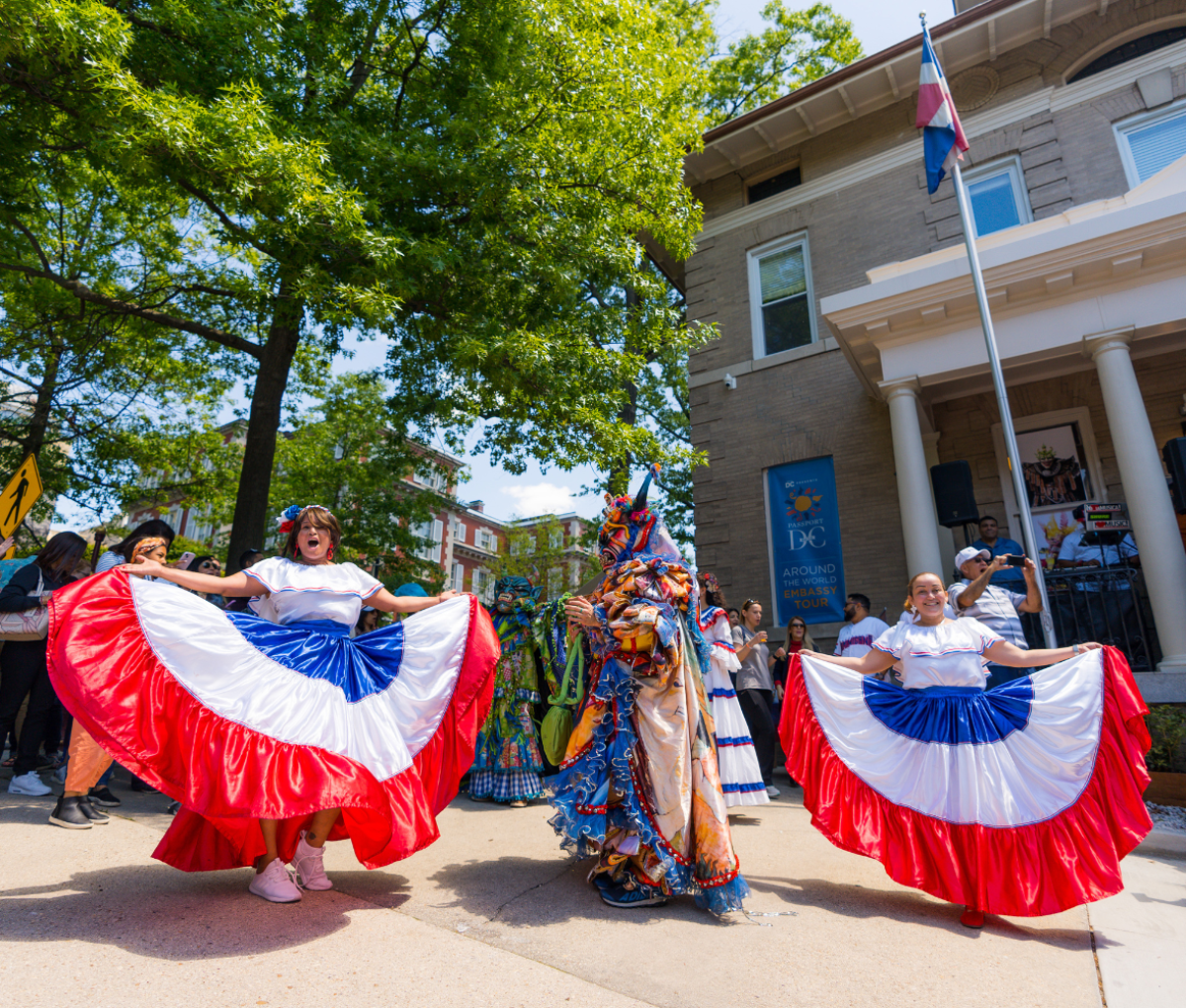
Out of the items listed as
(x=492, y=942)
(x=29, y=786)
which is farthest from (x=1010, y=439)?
(x=29, y=786)

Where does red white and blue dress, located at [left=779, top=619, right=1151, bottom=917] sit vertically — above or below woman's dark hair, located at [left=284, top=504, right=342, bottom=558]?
below

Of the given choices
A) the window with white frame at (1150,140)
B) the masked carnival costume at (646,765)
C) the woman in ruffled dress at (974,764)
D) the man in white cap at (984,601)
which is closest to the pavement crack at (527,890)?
the masked carnival costume at (646,765)

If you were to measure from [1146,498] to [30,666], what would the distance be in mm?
10368

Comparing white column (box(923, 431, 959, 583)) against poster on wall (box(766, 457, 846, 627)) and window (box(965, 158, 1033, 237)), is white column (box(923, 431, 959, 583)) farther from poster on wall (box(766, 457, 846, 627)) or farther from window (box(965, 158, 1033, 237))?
window (box(965, 158, 1033, 237))

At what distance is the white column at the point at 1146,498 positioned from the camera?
270 inches

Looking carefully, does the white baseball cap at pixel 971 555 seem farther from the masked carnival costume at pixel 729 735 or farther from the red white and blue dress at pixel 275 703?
the red white and blue dress at pixel 275 703

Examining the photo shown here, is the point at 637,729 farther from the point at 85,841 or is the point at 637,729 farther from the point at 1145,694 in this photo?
the point at 1145,694

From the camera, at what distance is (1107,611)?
775 cm

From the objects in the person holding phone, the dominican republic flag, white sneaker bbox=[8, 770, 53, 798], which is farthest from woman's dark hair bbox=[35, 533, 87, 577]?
the dominican republic flag

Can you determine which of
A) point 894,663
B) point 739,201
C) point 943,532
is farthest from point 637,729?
point 739,201

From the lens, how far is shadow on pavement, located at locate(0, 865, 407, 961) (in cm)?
272

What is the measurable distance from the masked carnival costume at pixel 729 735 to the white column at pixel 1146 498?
454 cm

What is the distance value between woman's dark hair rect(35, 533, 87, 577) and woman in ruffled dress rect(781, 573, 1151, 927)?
18.4 ft

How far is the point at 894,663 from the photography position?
14.0 ft
